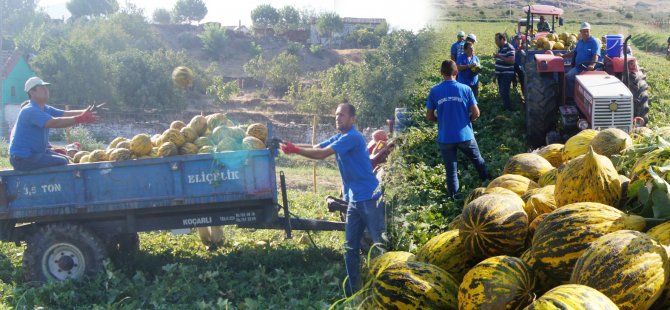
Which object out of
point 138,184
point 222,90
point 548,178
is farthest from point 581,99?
point 222,90

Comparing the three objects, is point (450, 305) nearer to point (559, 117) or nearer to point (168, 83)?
point (559, 117)

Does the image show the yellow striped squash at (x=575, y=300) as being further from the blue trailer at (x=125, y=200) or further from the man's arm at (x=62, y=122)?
the man's arm at (x=62, y=122)

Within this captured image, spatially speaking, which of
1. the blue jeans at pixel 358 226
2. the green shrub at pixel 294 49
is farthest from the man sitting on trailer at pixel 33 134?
the green shrub at pixel 294 49

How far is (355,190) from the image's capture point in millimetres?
6500

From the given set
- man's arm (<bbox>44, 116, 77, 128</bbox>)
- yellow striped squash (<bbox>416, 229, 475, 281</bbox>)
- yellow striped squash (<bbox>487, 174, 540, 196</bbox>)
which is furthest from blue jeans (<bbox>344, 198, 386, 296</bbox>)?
man's arm (<bbox>44, 116, 77, 128</bbox>)

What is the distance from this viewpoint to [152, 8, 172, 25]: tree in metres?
88.6

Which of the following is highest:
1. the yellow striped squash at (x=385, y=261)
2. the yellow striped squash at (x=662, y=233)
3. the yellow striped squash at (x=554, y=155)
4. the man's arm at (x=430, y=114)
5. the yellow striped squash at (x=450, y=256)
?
the yellow striped squash at (x=662, y=233)

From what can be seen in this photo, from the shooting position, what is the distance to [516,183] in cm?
467

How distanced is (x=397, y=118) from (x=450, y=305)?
28.9ft

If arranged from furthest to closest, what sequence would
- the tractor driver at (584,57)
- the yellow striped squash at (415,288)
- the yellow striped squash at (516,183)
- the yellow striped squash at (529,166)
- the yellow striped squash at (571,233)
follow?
the tractor driver at (584,57) < the yellow striped squash at (529,166) < the yellow striped squash at (516,183) < the yellow striped squash at (415,288) < the yellow striped squash at (571,233)

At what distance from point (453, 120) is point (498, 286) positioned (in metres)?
4.79

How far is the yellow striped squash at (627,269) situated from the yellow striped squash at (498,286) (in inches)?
8.8

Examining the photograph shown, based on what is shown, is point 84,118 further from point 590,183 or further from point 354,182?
point 590,183

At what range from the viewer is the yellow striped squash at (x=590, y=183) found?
3.59m
